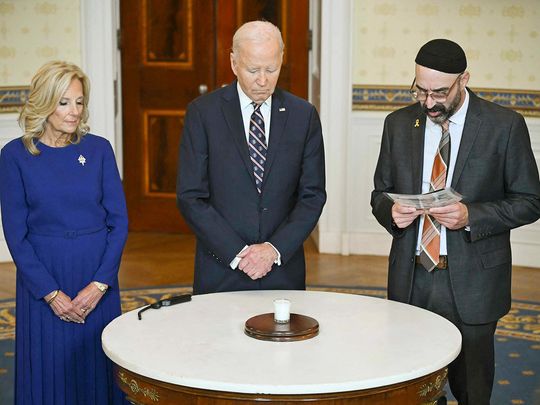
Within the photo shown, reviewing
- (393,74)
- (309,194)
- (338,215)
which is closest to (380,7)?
(393,74)

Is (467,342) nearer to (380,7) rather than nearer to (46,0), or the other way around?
(380,7)

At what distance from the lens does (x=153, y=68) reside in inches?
329

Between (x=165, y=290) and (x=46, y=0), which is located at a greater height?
(x=46, y=0)

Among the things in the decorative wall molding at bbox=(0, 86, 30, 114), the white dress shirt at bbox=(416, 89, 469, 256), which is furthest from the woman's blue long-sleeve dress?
the decorative wall molding at bbox=(0, 86, 30, 114)

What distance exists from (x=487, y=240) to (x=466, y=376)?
1.71ft

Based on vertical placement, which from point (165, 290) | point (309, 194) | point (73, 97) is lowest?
point (165, 290)

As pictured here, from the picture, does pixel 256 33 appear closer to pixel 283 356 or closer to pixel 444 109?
pixel 444 109

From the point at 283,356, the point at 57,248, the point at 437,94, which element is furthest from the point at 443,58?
the point at 57,248

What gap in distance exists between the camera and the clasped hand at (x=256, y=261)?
3.56 m

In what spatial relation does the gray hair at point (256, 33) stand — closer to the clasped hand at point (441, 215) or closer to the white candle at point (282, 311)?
the clasped hand at point (441, 215)

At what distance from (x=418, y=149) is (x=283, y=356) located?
1.14 metres

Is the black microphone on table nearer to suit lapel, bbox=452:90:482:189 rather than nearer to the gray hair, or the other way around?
the gray hair

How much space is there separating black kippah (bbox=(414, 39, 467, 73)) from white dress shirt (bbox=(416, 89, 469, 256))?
0.19 metres

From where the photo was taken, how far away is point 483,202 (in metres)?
3.52
